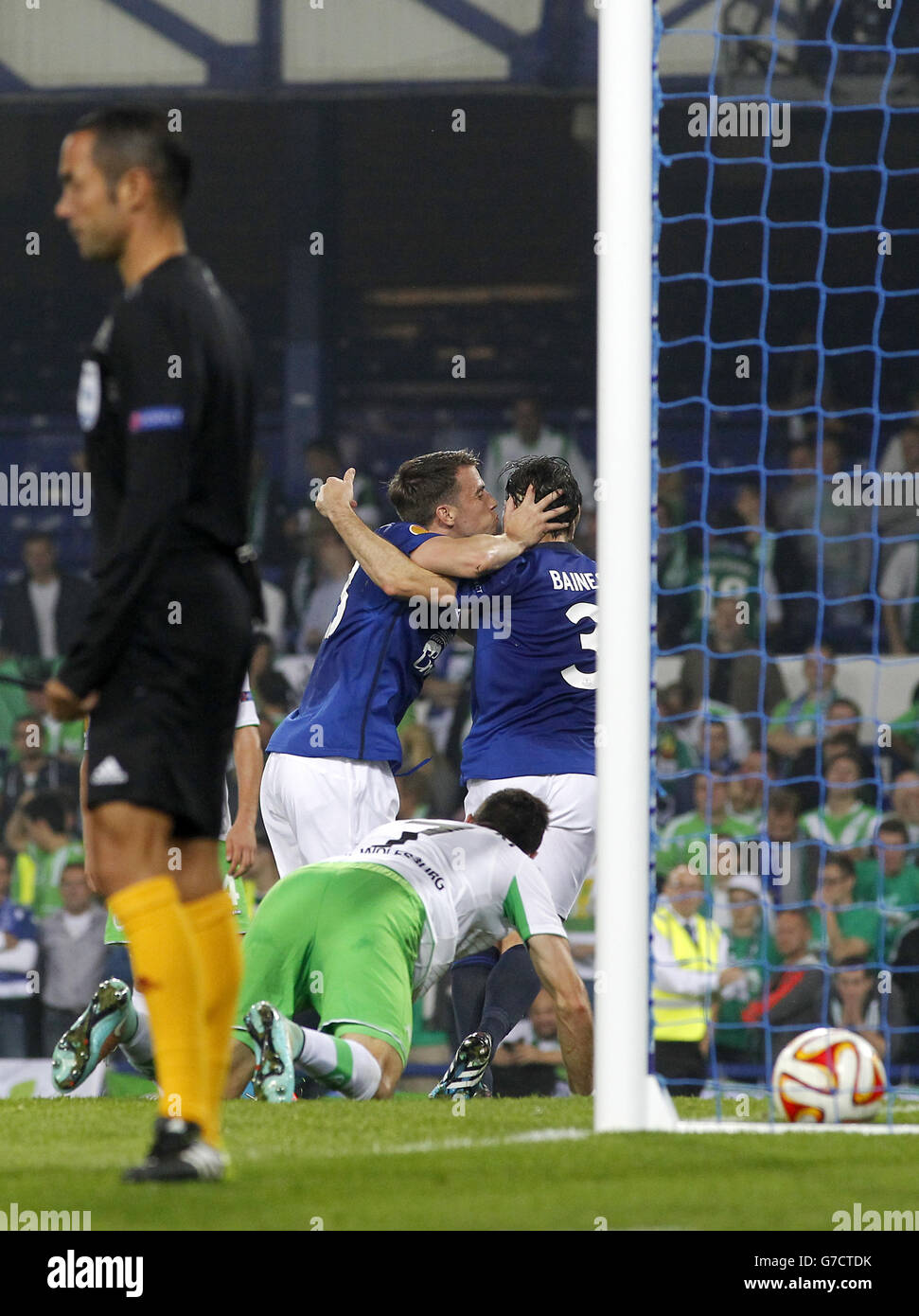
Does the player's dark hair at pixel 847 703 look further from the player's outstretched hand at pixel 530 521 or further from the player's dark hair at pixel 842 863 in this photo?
the player's outstretched hand at pixel 530 521

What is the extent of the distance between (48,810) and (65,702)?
6730 millimetres

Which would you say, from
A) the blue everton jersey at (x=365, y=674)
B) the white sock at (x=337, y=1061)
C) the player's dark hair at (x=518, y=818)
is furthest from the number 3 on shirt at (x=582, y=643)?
the white sock at (x=337, y=1061)

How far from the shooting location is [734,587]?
1004 centimetres

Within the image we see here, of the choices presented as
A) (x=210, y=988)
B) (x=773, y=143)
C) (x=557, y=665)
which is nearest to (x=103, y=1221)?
(x=210, y=988)

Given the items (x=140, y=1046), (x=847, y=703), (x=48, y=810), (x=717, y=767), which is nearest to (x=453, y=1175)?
(x=140, y=1046)

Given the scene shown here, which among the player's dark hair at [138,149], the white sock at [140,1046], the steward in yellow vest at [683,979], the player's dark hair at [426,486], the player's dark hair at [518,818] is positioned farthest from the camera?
the steward in yellow vest at [683,979]

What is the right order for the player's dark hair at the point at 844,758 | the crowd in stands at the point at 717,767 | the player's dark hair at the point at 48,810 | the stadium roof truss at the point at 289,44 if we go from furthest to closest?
the stadium roof truss at the point at 289,44 → the player's dark hair at the point at 48,810 → the player's dark hair at the point at 844,758 → the crowd in stands at the point at 717,767

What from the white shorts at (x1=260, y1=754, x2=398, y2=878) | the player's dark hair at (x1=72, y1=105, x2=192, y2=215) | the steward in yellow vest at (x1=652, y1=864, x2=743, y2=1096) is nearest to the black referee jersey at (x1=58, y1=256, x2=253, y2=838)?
the player's dark hair at (x1=72, y1=105, x2=192, y2=215)

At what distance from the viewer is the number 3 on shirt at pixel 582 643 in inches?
215

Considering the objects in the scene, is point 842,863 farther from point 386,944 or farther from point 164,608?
point 164,608

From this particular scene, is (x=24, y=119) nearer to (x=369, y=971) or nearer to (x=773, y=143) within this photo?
(x=773, y=143)

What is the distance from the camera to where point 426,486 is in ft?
18.9

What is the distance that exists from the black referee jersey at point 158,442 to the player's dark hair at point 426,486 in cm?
278
